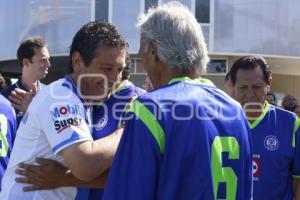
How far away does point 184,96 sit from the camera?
2029 millimetres

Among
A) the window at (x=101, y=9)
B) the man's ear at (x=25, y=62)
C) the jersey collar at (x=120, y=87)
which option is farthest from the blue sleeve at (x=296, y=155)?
the window at (x=101, y=9)

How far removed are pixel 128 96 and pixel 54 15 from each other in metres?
13.3

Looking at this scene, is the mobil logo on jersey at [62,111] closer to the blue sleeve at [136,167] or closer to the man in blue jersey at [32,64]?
the blue sleeve at [136,167]

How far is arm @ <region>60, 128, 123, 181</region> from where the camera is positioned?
2.29 metres

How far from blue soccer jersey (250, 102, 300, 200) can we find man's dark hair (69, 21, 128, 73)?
1.46m

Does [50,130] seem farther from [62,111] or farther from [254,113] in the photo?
[254,113]

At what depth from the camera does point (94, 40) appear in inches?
101

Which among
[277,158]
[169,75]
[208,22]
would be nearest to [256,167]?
[277,158]

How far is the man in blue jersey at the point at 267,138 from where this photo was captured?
3.54m

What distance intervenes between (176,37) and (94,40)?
2.04ft

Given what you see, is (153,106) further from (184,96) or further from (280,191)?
(280,191)

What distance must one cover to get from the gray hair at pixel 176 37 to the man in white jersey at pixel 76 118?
0.48 metres

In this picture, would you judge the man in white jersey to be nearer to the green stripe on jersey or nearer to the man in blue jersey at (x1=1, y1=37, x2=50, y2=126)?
the green stripe on jersey

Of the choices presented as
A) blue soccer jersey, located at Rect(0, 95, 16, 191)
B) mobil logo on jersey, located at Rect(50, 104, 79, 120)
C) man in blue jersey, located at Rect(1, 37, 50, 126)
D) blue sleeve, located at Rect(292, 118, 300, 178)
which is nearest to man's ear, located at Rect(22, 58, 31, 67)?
man in blue jersey, located at Rect(1, 37, 50, 126)
